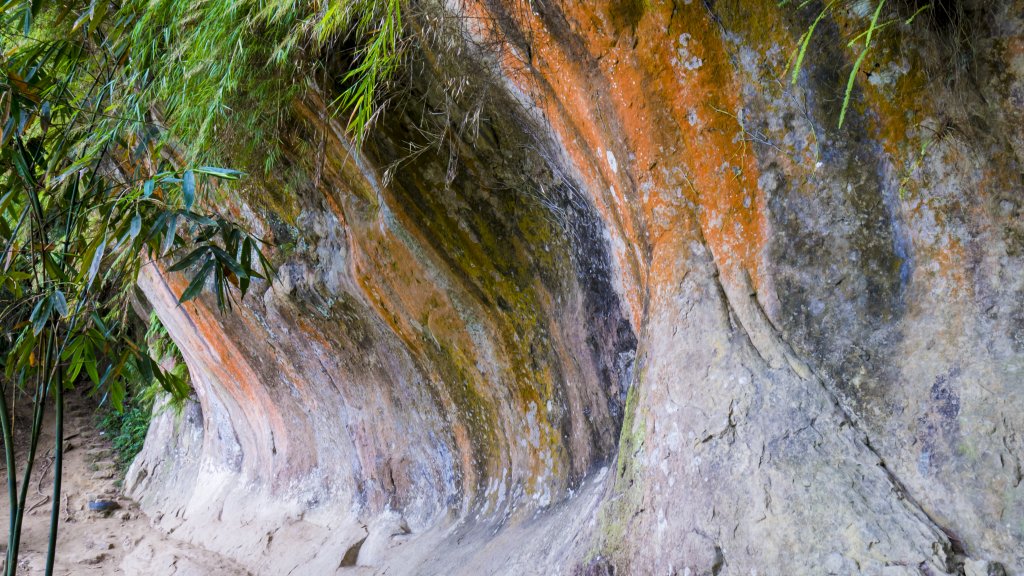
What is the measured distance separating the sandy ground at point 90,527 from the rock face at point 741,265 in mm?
3394

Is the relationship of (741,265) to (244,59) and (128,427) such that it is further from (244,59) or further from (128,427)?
(128,427)

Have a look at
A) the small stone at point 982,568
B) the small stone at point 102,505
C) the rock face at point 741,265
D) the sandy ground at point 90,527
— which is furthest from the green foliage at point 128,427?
the small stone at point 982,568

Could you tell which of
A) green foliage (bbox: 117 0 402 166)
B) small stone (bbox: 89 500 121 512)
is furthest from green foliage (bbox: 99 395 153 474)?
green foliage (bbox: 117 0 402 166)

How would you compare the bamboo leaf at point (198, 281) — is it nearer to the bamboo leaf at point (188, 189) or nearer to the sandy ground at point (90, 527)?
the bamboo leaf at point (188, 189)

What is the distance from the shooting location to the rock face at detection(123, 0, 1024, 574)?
78.2 inches

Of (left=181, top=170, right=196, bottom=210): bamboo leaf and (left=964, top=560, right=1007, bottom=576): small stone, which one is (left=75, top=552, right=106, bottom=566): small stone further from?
(left=964, top=560, right=1007, bottom=576): small stone

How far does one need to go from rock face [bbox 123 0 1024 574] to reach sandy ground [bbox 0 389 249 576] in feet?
11.1

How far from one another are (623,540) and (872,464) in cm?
81

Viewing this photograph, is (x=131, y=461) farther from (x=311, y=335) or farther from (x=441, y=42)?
(x=441, y=42)

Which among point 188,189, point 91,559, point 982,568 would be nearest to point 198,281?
point 188,189

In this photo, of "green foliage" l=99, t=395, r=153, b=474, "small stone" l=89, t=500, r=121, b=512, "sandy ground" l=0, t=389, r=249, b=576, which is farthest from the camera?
"green foliage" l=99, t=395, r=153, b=474

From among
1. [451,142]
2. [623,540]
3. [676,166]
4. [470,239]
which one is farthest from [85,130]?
[623,540]

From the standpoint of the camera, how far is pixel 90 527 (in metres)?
8.00

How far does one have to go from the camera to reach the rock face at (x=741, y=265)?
199 cm
